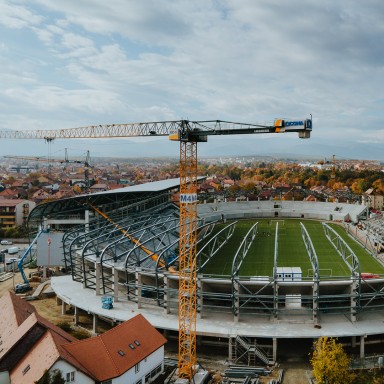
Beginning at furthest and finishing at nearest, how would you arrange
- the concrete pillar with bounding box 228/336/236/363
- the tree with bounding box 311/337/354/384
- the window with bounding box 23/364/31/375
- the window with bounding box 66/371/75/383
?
the concrete pillar with bounding box 228/336/236/363, the tree with bounding box 311/337/354/384, the window with bounding box 23/364/31/375, the window with bounding box 66/371/75/383

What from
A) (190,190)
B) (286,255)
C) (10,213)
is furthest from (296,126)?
(10,213)

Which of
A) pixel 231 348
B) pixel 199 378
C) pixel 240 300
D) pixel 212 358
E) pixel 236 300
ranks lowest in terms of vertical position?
pixel 212 358

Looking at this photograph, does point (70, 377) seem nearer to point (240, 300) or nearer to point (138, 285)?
point (138, 285)

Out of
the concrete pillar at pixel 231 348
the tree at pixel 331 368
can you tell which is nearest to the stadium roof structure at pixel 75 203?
the concrete pillar at pixel 231 348

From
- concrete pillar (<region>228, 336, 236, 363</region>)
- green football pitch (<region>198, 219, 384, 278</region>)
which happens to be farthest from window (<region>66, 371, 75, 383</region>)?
green football pitch (<region>198, 219, 384, 278</region>)

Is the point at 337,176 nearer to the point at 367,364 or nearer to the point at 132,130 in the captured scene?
the point at 132,130

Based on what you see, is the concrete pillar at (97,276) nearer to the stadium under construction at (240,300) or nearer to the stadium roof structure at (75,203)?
the stadium under construction at (240,300)

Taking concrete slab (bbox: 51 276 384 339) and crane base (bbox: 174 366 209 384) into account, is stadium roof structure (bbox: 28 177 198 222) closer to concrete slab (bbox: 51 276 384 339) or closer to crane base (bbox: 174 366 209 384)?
concrete slab (bbox: 51 276 384 339)
